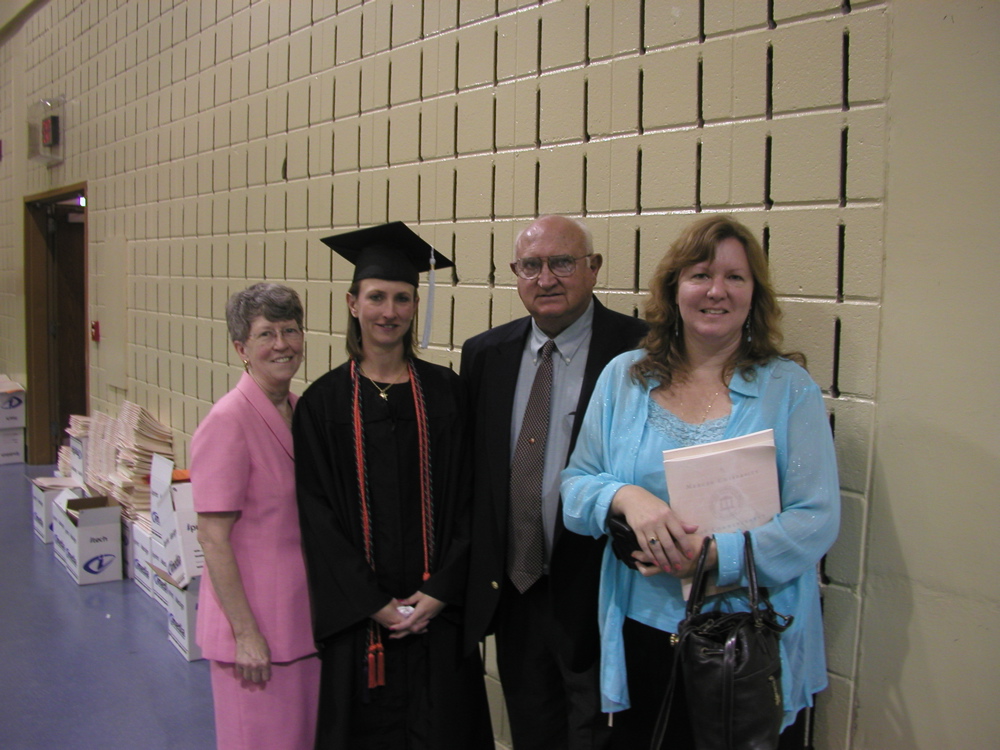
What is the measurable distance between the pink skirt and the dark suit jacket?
516 mm

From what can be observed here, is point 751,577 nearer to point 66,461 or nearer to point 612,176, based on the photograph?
point 612,176

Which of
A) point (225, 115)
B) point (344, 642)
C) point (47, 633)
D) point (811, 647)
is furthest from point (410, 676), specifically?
point (225, 115)

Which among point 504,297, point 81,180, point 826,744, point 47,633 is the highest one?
point 81,180

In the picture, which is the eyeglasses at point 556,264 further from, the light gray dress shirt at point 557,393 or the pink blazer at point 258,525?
the pink blazer at point 258,525

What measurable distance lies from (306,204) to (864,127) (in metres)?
2.58

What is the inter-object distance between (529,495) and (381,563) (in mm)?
399

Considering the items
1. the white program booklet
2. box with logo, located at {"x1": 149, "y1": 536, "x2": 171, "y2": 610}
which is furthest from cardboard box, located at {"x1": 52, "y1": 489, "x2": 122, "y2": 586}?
the white program booklet

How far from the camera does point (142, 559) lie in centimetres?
409

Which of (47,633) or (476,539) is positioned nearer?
(476,539)

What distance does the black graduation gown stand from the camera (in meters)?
1.74

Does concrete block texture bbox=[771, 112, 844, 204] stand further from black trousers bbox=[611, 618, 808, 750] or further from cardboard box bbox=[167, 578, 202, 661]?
cardboard box bbox=[167, 578, 202, 661]

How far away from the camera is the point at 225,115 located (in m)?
4.13

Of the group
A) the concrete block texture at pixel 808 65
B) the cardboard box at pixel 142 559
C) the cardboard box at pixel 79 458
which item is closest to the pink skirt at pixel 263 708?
the concrete block texture at pixel 808 65

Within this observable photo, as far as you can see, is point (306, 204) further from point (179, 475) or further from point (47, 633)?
point (47, 633)
